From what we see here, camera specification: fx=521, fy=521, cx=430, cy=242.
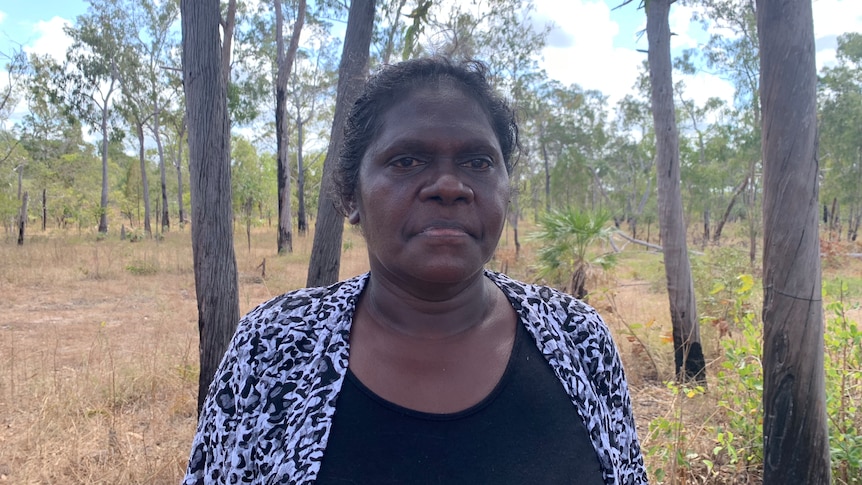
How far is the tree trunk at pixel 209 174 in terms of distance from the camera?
2.78 meters

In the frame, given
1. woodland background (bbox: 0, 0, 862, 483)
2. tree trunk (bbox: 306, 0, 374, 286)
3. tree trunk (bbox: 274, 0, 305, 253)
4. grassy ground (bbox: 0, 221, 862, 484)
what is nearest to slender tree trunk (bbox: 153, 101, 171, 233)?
woodland background (bbox: 0, 0, 862, 483)

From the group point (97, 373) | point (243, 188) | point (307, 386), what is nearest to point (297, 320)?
point (307, 386)

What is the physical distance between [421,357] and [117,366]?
464 centimetres

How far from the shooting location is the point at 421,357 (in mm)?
1156

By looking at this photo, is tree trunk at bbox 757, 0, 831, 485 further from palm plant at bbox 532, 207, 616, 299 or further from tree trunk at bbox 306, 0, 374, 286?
palm plant at bbox 532, 207, 616, 299

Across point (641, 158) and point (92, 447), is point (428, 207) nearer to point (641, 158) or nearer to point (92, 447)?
point (92, 447)

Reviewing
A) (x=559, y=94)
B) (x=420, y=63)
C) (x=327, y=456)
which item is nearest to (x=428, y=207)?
(x=420, y=63)

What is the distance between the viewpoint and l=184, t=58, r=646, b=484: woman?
3.30 ft

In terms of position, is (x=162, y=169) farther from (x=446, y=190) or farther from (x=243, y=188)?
(x=446, y=190)

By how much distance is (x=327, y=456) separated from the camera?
983 millimetres

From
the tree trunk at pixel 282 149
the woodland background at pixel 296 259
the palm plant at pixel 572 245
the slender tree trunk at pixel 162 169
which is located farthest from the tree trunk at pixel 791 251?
the slender tree trunk at pixel 162 169

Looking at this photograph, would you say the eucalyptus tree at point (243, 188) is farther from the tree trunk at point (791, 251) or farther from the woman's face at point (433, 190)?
the woman's face at point (433, 190)

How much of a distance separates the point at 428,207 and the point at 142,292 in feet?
33.3

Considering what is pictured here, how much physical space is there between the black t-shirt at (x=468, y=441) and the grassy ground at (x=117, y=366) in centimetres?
121
